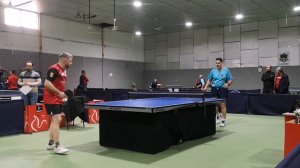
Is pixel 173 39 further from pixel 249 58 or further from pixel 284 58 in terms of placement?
pixel 284 58

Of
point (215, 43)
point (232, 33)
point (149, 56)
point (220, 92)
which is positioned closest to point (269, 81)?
point (220, 92)

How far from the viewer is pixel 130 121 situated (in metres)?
4.91

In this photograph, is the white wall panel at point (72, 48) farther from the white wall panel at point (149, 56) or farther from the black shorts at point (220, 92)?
the black shorts at point (220, 92)

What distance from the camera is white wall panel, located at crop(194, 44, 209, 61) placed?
61.7 ft

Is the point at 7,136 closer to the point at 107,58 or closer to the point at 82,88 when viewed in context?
the point at 82,88

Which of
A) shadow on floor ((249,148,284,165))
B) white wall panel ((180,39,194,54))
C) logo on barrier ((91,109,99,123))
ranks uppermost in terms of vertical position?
white wall panel ((180,39,194,54))

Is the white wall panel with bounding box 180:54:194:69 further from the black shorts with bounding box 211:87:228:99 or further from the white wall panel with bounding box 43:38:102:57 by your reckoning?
the black shorts with bounding box 211:87:228:99

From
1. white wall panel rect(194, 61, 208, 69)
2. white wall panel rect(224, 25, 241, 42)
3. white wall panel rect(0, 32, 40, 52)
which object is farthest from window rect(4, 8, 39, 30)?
white wall panel rect(224, 25, 241, 42)

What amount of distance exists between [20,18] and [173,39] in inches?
392

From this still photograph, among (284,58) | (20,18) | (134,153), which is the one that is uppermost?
(20,18)

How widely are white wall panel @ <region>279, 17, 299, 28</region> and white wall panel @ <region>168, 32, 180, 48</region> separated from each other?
21.3 feet

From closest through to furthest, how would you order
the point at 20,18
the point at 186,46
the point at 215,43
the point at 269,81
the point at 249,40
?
the point at 269,81 < the point at 20,18 < the point at 249,40 < the point at 215,43 < the point at 186,46

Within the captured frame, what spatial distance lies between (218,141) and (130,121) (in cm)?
188

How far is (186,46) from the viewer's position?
19641 mm
